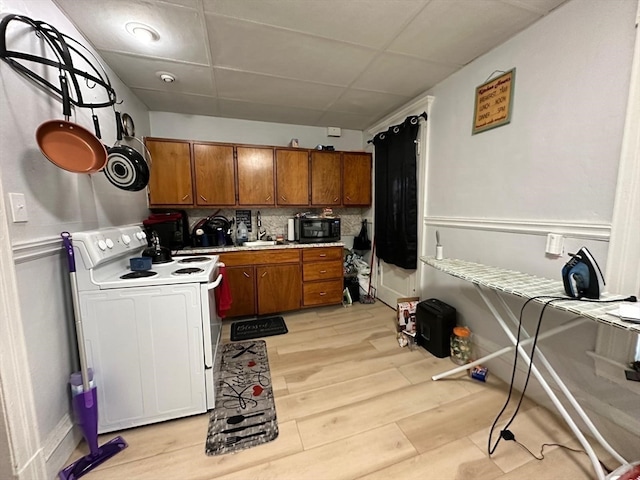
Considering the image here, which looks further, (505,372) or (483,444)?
(505,372)

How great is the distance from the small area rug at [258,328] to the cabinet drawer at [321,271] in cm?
61

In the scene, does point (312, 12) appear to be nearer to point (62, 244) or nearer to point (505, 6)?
point (505, 6)

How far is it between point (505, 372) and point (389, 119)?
284cm

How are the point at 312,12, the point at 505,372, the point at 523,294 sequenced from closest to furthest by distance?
the point at 523,294 → the point at 312,12 → the point at 505,372

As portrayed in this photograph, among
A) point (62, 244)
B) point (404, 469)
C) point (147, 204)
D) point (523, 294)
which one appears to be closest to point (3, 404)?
point (62, 244)

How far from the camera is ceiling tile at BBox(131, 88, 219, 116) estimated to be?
Answer: 102 inches

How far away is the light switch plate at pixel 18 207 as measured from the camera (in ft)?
3.63

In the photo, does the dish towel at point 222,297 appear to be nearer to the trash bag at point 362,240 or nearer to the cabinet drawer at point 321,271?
the cabinet drawer at point 321,271

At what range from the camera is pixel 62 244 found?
1401mm

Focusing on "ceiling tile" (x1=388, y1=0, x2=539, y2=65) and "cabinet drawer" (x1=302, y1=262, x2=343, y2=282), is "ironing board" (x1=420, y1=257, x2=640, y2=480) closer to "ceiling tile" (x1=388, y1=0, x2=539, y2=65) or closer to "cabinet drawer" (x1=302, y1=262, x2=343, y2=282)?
"cabinet drawer" (x1=302, y1=262, x2=343, y2=282)

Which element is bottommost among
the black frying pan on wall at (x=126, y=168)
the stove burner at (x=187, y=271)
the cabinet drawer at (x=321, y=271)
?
the cabinet drawer at (x=321, y=271)

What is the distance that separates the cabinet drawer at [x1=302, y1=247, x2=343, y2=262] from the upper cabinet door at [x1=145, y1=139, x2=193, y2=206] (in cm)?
151

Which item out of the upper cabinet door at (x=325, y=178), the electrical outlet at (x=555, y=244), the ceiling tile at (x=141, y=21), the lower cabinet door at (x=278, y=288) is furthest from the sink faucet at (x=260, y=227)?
the electrical outlet at (x=555, y=244)

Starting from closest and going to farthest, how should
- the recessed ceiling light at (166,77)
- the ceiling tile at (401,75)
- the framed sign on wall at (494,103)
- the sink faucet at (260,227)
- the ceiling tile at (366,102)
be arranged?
the framed sign on wall at (494,103)
the ceiling tile at (401,75)
the recessed ceiling light at (166,77)
the ceiling tile at (366,102)
the sink faucet at (260,227)
